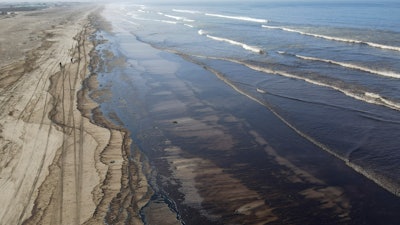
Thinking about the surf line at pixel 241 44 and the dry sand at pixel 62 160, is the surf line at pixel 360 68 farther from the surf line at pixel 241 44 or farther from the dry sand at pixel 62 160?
the dry sand at pixel 62 160

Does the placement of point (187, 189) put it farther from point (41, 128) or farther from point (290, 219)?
point (41, 128)

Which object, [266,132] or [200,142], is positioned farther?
[266,132]

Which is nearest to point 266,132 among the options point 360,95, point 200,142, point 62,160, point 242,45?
point 200,142

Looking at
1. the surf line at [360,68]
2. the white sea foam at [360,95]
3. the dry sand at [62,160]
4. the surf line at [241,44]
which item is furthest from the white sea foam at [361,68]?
the dry sand at [62,160]

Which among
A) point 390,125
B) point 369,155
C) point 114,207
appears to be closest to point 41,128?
point 114,207

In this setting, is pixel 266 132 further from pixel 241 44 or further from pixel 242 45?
pixel 241 44
